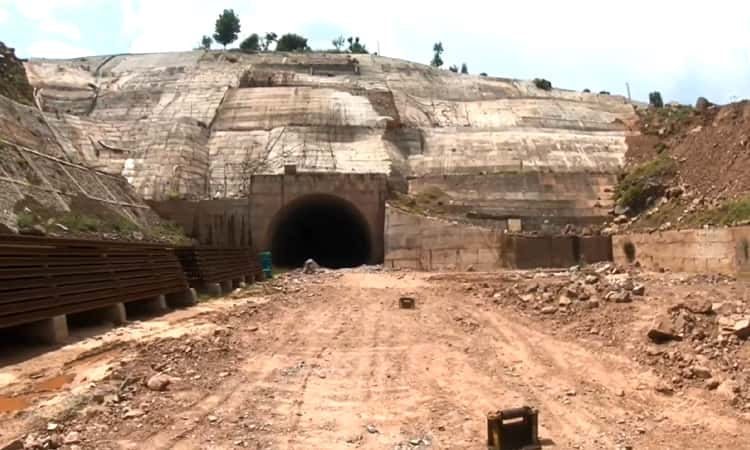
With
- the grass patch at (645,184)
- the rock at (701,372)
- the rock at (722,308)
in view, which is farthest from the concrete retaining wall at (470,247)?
the rock at (701,372)

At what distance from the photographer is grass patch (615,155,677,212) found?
99.4ft

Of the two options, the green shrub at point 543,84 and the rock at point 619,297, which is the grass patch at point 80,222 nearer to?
the rock at point 619,297

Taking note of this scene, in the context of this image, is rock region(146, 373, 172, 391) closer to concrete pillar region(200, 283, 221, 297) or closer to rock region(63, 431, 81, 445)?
rock region(63, 431, 81, 445)

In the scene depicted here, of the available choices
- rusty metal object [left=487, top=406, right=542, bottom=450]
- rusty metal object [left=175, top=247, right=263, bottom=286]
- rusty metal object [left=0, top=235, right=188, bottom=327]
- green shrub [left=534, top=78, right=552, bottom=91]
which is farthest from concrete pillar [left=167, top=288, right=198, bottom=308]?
green shrub [left=534, top=78, right=552, bottom=91]

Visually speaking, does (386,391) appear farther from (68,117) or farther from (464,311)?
(68,117)

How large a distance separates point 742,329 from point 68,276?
32.5 ft

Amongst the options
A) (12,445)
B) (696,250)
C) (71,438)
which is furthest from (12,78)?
(12,445)

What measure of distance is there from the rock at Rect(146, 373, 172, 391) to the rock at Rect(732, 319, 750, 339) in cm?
758

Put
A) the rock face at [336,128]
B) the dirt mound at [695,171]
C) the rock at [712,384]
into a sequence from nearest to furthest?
the rock at [712,384] < the dirt mound at [695,171] < the rock face at [336,128]

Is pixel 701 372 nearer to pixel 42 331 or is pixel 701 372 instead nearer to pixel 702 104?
pixel 42 331

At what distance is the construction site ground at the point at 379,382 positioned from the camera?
6195 millimetres

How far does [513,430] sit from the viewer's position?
612 centimetres

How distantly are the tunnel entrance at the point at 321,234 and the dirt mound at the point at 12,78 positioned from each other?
16397mm

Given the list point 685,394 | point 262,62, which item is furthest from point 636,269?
point 262,62
